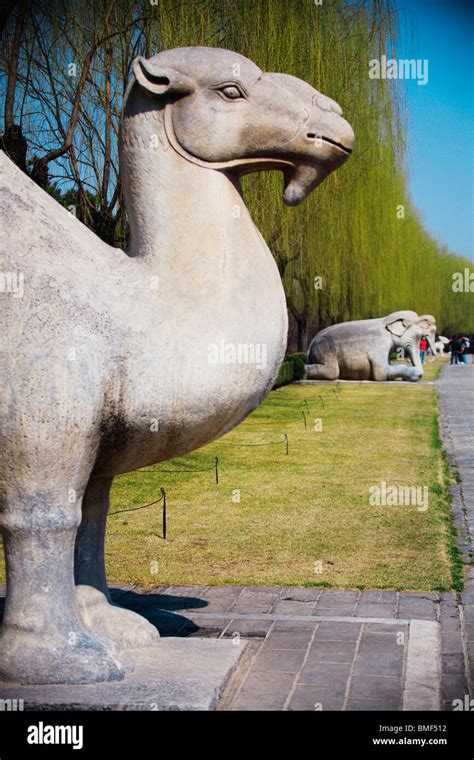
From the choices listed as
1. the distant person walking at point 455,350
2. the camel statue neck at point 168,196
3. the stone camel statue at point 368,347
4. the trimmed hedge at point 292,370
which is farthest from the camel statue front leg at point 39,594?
the distant person walking at point 455,350

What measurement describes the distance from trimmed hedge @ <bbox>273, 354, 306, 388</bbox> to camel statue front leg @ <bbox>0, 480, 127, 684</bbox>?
17.9m

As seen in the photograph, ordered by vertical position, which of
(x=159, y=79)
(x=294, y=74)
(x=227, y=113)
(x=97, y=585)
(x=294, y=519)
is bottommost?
(x=294, y=519)

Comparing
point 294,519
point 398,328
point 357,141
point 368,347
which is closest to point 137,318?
point 294,519

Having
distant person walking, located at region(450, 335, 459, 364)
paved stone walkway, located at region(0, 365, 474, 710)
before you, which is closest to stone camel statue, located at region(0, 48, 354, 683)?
paved stone walkway, located at region(0, 365, 474, 710)

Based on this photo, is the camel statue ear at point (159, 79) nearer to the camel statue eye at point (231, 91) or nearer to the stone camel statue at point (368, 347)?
the camel statue eye at point (231, 91)

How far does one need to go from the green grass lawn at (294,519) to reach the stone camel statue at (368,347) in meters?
9.29

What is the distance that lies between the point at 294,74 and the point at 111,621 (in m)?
8.95

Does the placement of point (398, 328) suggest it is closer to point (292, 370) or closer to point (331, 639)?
point (292, 370)

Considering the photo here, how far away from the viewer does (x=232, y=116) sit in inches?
135

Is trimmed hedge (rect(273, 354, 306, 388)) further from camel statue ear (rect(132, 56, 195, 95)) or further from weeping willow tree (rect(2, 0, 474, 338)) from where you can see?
camel statue ear (rect(132, 56, 195, 95))

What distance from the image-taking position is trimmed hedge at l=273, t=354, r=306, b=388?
21.7 meters

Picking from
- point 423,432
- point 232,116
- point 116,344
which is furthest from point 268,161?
point 423,432

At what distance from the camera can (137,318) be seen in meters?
3.30

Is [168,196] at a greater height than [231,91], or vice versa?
[231,91]
